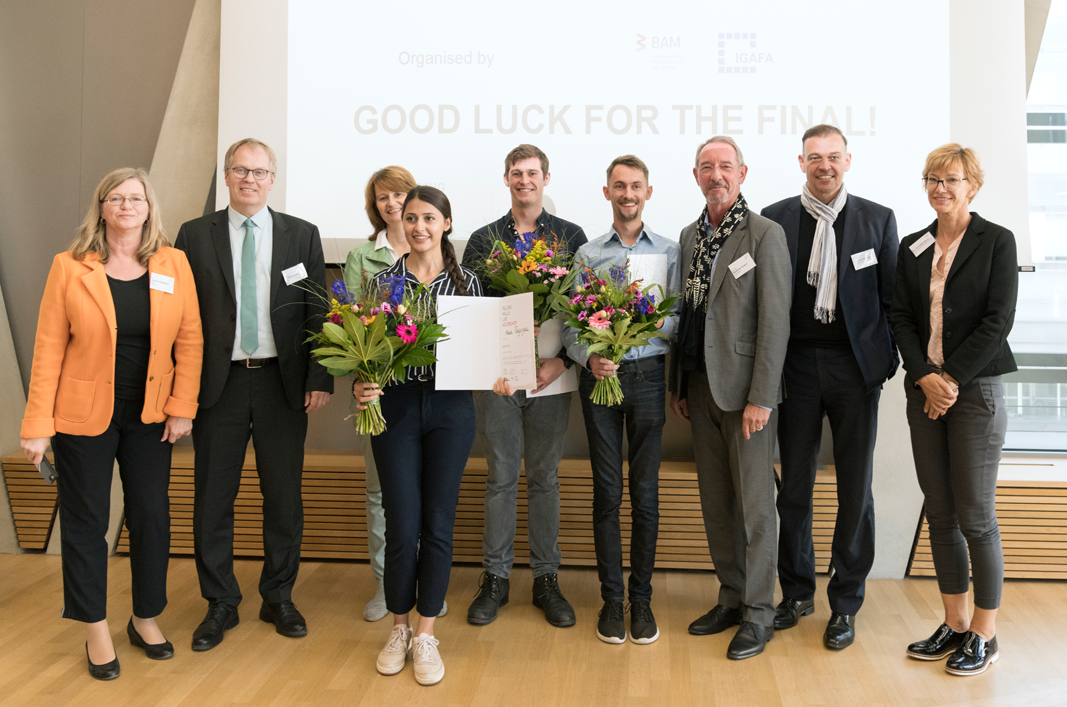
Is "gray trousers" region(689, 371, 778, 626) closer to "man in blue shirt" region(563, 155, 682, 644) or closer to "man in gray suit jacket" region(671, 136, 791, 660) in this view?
"man in gray suit jacket" region(671, 136, 791, 660)

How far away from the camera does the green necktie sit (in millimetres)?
2906

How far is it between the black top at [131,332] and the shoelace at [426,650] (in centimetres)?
139

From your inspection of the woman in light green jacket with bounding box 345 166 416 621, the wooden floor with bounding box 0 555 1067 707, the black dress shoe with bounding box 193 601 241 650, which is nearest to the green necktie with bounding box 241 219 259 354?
the woman in light green jacket with bounding box 345 166 416 621

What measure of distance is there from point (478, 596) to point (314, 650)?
73cm

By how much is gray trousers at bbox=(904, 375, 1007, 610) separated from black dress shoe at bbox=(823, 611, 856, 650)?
39 cm

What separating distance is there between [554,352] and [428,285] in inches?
26.0

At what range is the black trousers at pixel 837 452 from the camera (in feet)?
9.46

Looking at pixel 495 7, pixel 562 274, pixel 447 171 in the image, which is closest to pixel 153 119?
pixel 447 171

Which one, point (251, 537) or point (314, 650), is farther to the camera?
point (251, 537)

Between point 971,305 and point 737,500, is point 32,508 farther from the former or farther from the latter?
point 971,305

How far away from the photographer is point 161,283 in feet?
8.73

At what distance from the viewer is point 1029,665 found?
108 inches

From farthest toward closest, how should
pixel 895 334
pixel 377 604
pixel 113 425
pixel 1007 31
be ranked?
pixel 1007 31 < pixel 377 604 < pixel 895 334 < pixel 113 425

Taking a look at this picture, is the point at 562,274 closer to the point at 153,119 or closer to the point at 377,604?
the point at 377,604
